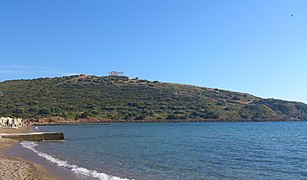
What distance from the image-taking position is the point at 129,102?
463 feet

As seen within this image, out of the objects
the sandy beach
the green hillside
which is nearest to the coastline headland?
the sandy beach

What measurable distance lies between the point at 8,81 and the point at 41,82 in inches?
703

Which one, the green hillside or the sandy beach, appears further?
the green hillside

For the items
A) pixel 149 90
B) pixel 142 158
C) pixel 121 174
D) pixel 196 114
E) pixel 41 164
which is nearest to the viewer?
pixel 121 174

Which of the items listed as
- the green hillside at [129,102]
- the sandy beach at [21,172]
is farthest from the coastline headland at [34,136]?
the green hillside at [129,102]

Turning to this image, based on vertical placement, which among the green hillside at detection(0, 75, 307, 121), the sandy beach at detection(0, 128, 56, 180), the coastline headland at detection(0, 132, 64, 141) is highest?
the green hillside at detection(0, 75, 307, 121)

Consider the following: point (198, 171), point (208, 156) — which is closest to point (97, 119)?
point (208, 156)

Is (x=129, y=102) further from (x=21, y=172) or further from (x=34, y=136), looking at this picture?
(x=21, y=172)

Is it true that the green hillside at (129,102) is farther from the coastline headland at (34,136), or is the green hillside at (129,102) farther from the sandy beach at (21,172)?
the sandy beach at (21,172)

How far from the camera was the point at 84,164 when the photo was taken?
88.6ft

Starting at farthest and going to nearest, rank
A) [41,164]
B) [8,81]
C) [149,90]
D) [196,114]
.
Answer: [8,81], [149,90], [196,114], [41,164]

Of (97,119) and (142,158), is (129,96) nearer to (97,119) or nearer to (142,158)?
(97,119)

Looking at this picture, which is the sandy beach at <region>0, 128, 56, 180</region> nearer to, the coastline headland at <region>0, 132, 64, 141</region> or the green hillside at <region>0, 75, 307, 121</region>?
the coastline headland at <region>0, 132, 64, 141</region>

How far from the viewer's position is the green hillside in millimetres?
126688
